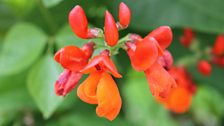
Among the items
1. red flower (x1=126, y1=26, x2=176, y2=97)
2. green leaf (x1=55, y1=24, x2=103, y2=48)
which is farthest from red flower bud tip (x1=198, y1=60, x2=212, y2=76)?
red flower (x1=126, y1=26, x2=176, y2=97)

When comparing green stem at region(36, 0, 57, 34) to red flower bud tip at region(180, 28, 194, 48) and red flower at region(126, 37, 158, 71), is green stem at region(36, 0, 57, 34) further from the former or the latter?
red flower at region(126, 37, 158, 71)

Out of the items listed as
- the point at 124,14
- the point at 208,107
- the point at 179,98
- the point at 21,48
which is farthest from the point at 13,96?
the point at 208,107

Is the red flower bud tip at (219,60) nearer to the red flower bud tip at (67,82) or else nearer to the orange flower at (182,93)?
the orange flower at (182,93)

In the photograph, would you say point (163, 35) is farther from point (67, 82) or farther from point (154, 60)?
point (67, 82)

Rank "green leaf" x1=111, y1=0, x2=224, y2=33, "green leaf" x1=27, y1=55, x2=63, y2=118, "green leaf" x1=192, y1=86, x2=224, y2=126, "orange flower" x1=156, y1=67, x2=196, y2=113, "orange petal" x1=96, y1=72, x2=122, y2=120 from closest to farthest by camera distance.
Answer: "orange petal" x1=96, y1=72, x2=122, y2=120 → "green leaf" x1=27, y1=55, x2=63, y2=118 → "green leaf" x1=111, y1=0, x2=224, y2=33 → "orange flower" x1=156, y1=67, x2=196, y2=113 → "green leaf" x1=192, y1=86, x2=224, y2=126

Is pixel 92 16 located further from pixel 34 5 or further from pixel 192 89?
pixel 192 89

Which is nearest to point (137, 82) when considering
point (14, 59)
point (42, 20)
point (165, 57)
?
point (42, 20)
